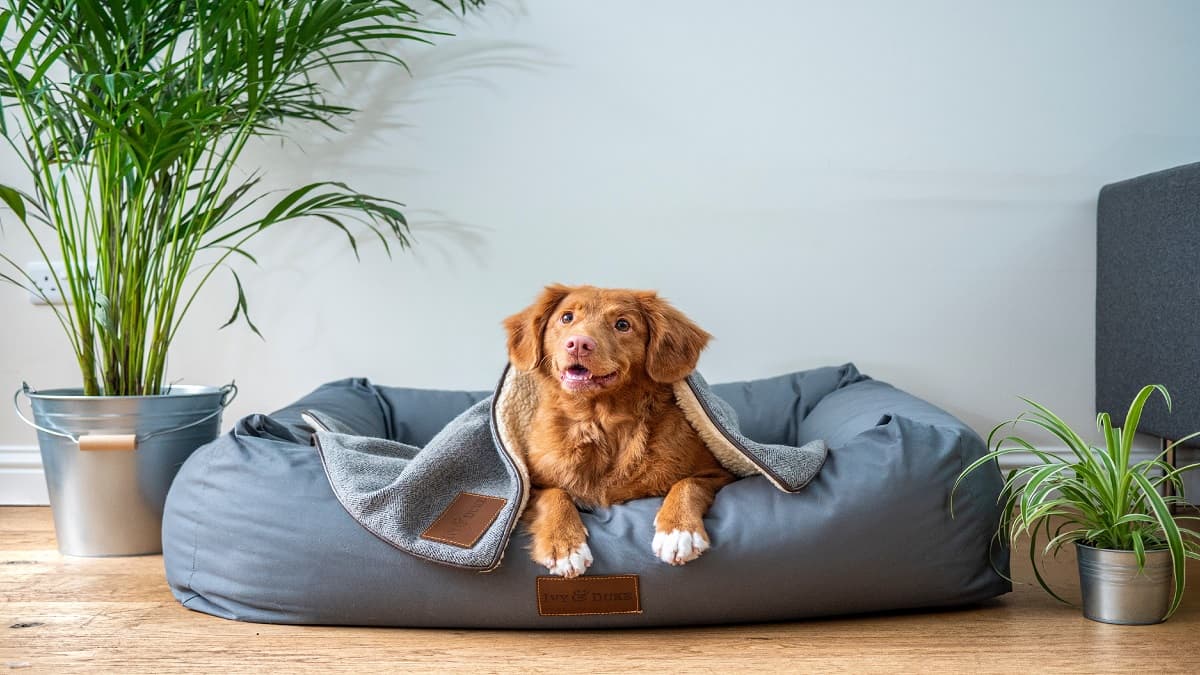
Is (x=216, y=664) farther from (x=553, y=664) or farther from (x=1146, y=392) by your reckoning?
(x=1146, y=392)

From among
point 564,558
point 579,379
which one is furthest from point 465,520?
point 579,379

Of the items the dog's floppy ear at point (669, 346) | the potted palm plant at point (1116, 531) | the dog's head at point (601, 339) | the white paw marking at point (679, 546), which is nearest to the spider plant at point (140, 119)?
the dog's head at point (601, 339)

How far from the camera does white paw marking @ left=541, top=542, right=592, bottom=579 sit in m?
1.68

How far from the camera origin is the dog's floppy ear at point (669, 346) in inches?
73.6

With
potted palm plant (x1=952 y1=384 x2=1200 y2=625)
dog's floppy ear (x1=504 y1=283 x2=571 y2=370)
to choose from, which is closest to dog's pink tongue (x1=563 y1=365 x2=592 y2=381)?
dog's floppy ear (x1=504 y1=283 x2=571 y2=370)

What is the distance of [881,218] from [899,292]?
237mm

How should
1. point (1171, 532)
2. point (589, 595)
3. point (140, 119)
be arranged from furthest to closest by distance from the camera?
point (140, 119) → point (589, 595) → point (1171, 532)

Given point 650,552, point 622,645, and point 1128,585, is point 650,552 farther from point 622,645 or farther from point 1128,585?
point 1128,585

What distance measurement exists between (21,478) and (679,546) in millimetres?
2362

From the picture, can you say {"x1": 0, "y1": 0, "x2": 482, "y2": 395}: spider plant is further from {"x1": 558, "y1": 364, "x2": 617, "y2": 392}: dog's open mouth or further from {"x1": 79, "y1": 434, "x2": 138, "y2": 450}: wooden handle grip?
{"x1": 558, "y1": 364, "x2": 617, "y2": 392}: dog's open mouth

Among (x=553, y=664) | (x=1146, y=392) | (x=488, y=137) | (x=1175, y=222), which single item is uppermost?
(x=488, y=137)

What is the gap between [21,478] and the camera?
3037 mm

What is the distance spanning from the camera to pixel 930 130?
3000mm

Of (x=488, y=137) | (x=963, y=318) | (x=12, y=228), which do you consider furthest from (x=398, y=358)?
(x=963, y=318)
